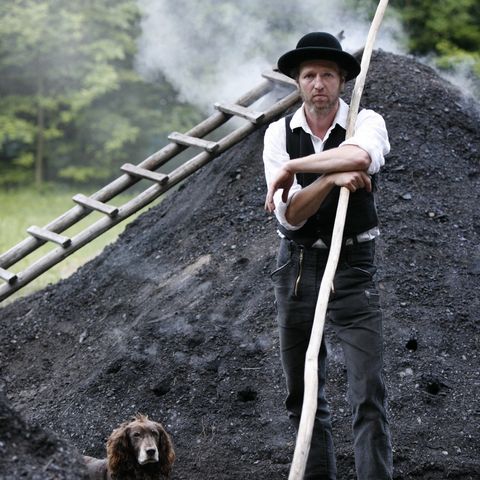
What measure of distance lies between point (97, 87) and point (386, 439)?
13.9 metres

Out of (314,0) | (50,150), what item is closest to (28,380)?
(314,0)

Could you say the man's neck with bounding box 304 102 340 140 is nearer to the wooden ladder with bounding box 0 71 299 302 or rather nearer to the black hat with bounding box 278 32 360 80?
the black hat with bounding box 278 32 360 80

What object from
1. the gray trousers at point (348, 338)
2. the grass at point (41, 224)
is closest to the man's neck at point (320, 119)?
the gray trousers at point (348, 338)

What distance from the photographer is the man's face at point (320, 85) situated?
4.93 meters

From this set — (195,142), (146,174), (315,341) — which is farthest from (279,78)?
(315,341)

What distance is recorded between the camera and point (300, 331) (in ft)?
16.8

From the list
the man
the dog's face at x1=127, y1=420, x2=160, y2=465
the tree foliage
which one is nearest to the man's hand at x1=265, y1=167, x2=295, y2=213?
the man

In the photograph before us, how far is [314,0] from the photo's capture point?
12266 millimetres

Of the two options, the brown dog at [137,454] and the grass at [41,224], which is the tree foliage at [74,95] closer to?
the grass at [41,224]

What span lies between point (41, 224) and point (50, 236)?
278 inches

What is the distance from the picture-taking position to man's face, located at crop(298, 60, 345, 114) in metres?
4.93

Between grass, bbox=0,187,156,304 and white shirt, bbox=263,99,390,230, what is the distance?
19.9 ft

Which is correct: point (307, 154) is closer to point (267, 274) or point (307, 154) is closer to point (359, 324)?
point (359, 324)

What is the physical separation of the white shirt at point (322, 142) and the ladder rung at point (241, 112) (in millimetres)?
2965
